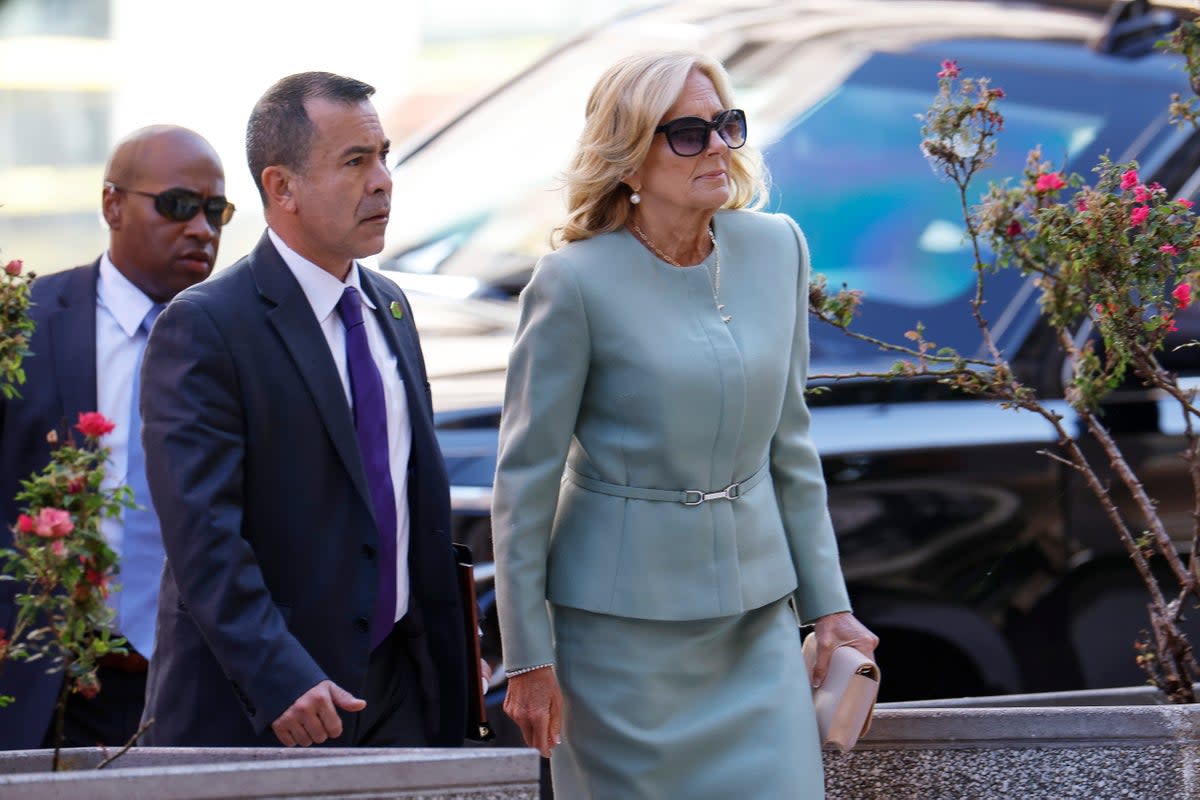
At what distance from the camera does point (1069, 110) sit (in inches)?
205

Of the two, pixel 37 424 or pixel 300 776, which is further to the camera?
pixel 37 424

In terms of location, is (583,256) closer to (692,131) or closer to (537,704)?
(692,131)

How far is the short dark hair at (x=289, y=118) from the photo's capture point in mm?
3244

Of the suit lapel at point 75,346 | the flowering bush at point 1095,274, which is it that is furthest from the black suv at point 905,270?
the suit lapel at point 75,346

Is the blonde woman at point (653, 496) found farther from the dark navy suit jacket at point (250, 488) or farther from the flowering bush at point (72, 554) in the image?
the flowering bush at point (72, 554)

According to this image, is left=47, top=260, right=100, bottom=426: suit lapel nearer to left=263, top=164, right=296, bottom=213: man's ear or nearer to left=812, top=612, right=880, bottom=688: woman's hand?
left=263, top=164, right=296, bottom=213: man's ear

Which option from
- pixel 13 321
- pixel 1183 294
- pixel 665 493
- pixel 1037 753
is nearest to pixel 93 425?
pixel 13 321

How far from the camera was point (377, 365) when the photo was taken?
3.29 m

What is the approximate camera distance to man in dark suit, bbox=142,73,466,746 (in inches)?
117

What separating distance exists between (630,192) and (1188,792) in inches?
57.9

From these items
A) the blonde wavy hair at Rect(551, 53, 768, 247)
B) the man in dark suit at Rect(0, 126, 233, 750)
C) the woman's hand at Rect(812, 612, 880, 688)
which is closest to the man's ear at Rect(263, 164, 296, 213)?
the blonde wavy hair at Rect(551, 53, 768, 247)

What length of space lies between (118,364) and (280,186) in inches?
30.4

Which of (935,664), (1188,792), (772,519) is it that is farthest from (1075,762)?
(935,664)

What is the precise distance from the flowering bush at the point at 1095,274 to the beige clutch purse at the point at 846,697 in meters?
0.72
